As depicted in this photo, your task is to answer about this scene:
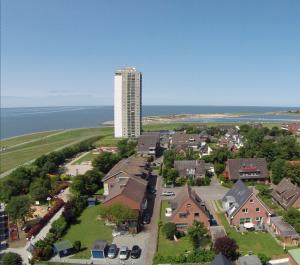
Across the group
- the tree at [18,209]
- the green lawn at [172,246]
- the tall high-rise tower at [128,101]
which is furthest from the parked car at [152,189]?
the tall high-rise tower at [128,101]

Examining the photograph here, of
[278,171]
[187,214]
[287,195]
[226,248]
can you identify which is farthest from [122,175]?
[278,171]

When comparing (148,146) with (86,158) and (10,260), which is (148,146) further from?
(10,260)

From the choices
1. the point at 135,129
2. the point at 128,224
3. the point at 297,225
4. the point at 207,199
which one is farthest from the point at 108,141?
the point at 297,225

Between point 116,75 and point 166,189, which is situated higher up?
point 116,75

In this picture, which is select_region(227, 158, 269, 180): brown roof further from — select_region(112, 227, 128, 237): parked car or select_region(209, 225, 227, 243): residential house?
select_region(112, 227, 128, 237): parked car

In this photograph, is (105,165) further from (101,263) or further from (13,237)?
(101,263)

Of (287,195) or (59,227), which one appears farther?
(287,195)
